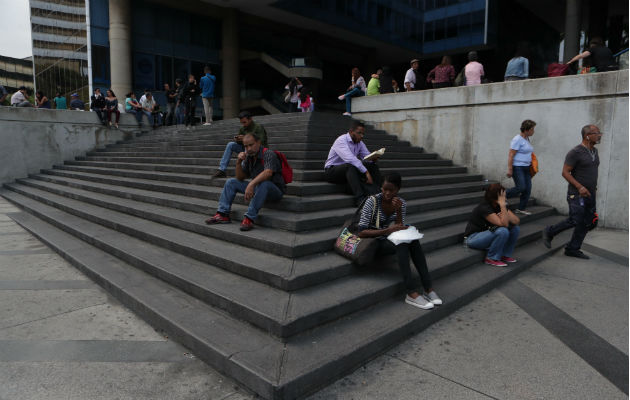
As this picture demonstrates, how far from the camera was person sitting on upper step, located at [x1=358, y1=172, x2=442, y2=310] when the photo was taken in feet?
12.4

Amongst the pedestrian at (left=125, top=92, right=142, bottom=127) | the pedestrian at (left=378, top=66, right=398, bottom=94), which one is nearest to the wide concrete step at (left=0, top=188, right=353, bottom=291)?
the pedestrian at (left=378, top=66, right=398, bottom=94)

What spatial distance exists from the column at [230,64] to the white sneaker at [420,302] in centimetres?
2394

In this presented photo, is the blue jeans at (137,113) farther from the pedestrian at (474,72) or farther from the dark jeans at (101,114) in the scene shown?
the pedestrian at (474,72)

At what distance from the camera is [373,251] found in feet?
13.1

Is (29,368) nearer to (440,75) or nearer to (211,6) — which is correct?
(440,75)

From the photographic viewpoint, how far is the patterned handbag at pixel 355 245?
13.0 ft

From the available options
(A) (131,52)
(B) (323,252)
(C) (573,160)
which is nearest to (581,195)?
(C) (573,160)

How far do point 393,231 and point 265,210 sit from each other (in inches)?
78.7

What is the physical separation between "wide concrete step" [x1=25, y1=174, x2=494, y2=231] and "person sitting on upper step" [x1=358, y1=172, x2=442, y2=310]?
0.93m

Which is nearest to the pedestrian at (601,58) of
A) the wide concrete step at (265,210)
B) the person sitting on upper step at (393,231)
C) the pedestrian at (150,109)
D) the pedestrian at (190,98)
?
the wide concrete step at (265,210)

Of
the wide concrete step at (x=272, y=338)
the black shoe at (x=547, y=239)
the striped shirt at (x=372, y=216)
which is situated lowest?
the wide concrete step at (x=272, y=338)

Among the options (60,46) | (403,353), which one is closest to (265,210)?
(403,353)

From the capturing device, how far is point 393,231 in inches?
155

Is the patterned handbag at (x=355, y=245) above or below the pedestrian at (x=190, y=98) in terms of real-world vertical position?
below
